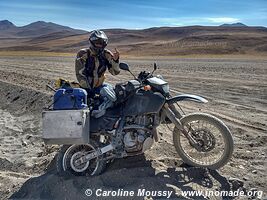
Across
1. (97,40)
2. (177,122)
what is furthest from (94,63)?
(177,122)

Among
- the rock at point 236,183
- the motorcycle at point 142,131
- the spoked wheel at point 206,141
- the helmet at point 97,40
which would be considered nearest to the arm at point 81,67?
the helmet at point 97,40

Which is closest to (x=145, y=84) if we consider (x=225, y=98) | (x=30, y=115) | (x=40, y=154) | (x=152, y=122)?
(x=152, y=122)

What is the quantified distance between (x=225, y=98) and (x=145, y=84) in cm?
661

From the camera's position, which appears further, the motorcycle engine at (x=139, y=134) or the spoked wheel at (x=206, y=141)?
the motorcycle engine at (x=139, y=134)

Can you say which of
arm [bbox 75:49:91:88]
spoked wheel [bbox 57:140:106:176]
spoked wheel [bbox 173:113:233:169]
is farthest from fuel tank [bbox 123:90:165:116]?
arm [bbox 75:49:91:88]

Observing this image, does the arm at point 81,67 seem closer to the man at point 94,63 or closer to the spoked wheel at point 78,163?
the man at point 94,63

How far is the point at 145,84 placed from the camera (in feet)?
18.4

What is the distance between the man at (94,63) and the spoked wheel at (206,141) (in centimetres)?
133

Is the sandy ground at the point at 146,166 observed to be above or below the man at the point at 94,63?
below

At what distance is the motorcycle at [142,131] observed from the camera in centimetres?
547

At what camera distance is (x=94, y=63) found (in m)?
6.47

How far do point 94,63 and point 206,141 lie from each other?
2.15 m

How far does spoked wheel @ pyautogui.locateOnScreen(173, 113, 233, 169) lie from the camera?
5320 millimetres

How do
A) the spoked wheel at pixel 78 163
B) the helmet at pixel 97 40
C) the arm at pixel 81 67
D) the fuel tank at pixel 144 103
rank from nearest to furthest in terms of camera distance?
the fuel tank at pixel 144 103, the spoked wheel at pixel 78 163, the helmet at pixel 97 40, the arm at pixel 81 67
